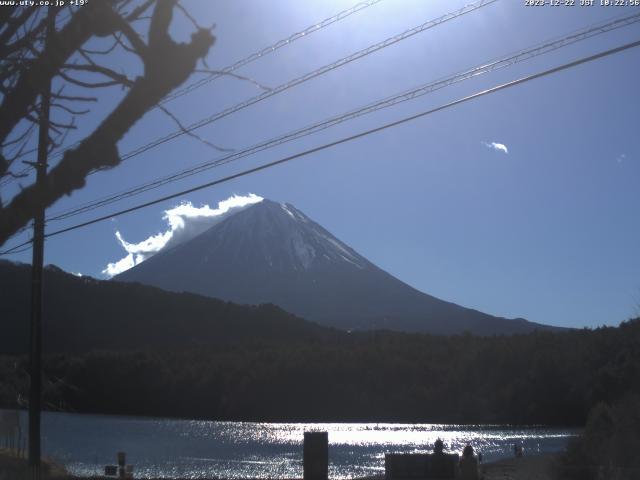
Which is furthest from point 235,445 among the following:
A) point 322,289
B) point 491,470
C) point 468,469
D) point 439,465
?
point 322,289

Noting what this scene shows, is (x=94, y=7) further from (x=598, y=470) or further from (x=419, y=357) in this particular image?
(x=419, y=357)

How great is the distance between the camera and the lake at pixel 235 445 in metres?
35.7

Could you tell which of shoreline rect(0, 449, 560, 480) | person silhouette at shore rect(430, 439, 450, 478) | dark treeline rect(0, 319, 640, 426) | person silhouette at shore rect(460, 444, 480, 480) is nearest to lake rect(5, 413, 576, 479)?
dark treeline rect(0, 319, 640, 426)

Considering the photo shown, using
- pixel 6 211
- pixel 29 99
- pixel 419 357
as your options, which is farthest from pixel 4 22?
pixel 419 357

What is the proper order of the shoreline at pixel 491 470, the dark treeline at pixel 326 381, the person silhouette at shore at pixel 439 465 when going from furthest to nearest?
the dark treeline at pixel 326 381 → the person silhouette at shore at pixel 439 465 → the shoreline at pixel 491 470

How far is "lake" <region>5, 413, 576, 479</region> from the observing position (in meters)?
35.7

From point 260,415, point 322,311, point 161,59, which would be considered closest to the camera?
point 161,59

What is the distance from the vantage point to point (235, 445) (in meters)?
51.7

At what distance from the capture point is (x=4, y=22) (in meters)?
5.00

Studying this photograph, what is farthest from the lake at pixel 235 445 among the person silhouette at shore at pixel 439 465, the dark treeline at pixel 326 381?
the person silhouette at shore at pixel 439 465

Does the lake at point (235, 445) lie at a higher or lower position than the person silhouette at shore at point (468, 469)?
lower

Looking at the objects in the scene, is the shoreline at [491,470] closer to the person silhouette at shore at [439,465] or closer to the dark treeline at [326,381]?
the person silhouette at shore at [439,465]

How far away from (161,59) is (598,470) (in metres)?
16.7

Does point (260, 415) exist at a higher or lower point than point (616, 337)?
lower
